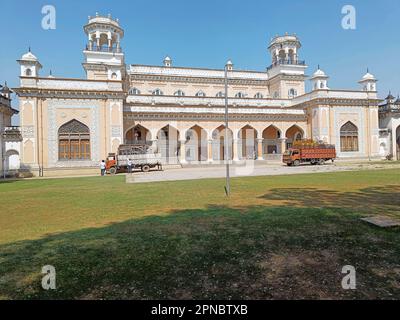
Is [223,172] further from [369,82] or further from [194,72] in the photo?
[369,82]

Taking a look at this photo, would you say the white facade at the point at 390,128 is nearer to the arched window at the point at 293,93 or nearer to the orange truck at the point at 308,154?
the arched window at the point at 293,93

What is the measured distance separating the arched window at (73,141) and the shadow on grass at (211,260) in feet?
74.4

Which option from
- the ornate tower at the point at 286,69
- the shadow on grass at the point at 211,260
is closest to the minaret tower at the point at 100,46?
the ornate tower at the point at 286,69

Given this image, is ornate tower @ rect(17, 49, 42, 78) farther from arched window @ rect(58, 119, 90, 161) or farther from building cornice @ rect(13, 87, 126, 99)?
arched window @ rect(58, 119, 90, 161)

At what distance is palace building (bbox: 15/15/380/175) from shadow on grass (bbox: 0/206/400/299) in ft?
75.3

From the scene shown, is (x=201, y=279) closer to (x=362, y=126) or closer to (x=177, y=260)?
(x=177, y=260)

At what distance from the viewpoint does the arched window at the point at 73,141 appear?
25.6m

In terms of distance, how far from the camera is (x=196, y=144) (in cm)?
3334

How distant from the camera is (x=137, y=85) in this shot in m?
35.0

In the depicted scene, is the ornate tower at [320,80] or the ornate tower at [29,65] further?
the ornate tower at [320,80]

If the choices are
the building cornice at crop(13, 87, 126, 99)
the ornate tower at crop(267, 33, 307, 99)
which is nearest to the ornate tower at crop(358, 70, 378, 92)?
the ornate tower at crop(267, 33, 307, 99)

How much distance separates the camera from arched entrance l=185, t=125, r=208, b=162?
32800 mm

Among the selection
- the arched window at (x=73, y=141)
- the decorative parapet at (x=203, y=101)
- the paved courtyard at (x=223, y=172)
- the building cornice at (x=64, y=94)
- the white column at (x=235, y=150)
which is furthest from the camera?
the white column at (x=235, y=150)

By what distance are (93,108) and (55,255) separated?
2440cm
